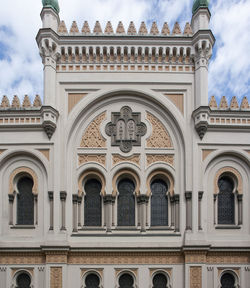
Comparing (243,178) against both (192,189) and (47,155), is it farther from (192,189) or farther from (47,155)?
(47,155)

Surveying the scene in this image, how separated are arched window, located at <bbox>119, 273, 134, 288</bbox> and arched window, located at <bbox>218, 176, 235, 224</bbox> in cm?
445

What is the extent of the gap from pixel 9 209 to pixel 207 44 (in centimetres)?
1101

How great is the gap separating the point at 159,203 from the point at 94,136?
13.2ft

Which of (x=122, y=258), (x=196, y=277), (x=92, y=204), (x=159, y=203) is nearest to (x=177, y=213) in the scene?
(x=159, y=203)

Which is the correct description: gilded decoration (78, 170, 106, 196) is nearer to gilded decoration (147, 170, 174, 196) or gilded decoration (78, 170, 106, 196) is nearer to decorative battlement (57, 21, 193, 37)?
gilded decoration (147, 170, 174, 196)

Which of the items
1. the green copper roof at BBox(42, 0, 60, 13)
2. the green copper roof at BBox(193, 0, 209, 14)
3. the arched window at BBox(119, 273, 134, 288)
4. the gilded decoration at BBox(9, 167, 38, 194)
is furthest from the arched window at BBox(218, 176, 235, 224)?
the green copper roof at BBox(42, 0, 60, 13)

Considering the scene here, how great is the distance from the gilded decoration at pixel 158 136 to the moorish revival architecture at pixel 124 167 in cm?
5

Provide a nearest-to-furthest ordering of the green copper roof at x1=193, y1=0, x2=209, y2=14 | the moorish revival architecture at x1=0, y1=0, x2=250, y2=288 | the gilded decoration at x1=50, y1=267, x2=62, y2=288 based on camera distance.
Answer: the gilded decoration at x1=50, y1=267, x2=62, y2=288
the moorish revival architecture at x1=0, y1=0, x2=250, y2=288
the green copper roof at x1=193, y1=0, x2=209, y2=14

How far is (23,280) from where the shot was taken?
18719 mm

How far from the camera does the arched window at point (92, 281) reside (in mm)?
18764

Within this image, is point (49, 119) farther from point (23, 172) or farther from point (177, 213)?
point (177, 213)

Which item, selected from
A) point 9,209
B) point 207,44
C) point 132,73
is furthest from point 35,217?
point 207,44

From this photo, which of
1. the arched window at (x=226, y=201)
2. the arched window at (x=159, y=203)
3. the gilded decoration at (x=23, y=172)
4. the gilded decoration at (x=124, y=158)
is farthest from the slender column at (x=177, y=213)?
Result: the gilded decoration at (x=23, y=172)

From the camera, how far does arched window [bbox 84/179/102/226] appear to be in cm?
1934
